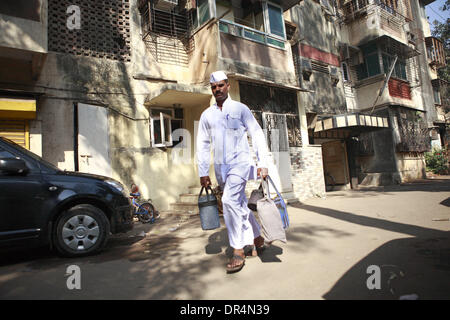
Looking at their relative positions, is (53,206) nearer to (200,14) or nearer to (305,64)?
(200,14)

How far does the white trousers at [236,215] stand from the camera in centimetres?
307

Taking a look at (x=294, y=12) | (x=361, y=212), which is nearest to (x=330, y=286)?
(x=361, y=212)

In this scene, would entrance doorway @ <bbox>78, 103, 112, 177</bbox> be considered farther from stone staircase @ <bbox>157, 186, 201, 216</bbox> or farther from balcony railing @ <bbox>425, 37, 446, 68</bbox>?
balcony railing @ <bbox>425, 37, 446, 68</bbox>

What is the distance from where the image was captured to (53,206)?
12.2 feet

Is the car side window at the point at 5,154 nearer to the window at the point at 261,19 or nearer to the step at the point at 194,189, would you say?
the step at the point at 194,189

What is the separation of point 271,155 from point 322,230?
15.9 ft

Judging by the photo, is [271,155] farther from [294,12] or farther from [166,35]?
[294,12]

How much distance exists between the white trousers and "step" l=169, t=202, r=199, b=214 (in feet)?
14.5

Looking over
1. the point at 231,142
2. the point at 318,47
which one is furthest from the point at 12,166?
the point at 318,47

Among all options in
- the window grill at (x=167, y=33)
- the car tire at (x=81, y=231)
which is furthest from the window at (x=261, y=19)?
the car tire at (x=81, y=231)

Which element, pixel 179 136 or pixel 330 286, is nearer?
pixel 330 286

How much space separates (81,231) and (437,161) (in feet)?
64.1

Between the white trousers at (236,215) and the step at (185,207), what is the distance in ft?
14.5

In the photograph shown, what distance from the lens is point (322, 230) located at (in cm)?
468
